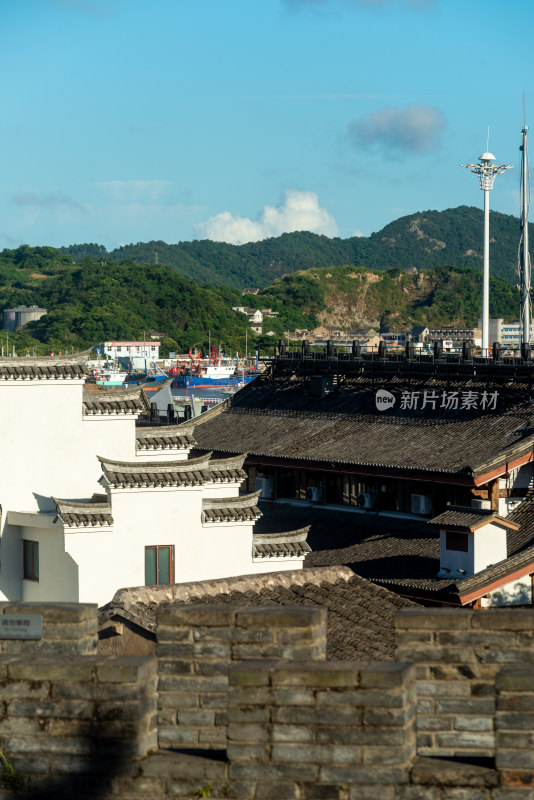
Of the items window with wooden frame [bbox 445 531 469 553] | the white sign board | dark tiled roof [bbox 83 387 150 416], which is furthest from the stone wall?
window with wooden frame [bbox 445 531 469 553]

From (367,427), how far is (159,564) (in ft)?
79.6

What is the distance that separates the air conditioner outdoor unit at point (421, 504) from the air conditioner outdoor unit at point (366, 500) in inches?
95.8

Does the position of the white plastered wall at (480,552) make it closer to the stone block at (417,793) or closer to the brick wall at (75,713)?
the brick wall at (75,713)

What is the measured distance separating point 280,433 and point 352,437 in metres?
4.78

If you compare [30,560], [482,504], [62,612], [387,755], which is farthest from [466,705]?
[482,504]

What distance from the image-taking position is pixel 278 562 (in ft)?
106

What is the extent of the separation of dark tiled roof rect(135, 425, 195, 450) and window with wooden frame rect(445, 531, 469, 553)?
9538 mm

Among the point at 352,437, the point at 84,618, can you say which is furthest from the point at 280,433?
the point at 84,618

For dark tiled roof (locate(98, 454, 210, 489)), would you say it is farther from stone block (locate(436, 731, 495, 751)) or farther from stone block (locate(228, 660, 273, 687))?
stone block (locate(228, 660, 273, 687))

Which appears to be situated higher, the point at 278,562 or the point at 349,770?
the point at 349,770

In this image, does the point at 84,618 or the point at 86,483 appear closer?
the point at 84,618

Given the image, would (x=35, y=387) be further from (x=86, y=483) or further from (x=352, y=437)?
(x=352, y=437)

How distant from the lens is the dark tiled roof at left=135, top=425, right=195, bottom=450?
115ft

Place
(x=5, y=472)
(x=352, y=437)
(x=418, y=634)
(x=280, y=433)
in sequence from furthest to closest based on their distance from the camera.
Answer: (x=280, y=433)
(x=352, y=437)
(x=5, y=472)
(x=418, y=634)
